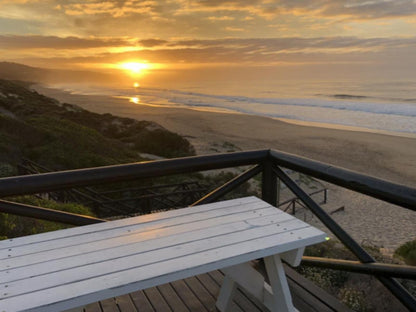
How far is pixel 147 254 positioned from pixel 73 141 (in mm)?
17035

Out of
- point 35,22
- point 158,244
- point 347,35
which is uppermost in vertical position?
point 347,35

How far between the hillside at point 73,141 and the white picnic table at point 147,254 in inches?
491

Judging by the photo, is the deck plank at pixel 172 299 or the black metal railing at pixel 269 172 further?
the deck plank at pixel 172 299

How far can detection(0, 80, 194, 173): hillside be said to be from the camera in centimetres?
1520

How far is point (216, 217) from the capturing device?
2238 millimetres

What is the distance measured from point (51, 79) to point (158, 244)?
161 meters

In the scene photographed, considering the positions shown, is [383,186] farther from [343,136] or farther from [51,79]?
[51,79]

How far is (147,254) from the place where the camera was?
1.75m

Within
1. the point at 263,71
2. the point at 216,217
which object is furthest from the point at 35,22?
the point at 263,71

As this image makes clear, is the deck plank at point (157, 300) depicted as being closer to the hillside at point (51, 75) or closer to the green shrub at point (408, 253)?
the green shrub at point (408, 253)

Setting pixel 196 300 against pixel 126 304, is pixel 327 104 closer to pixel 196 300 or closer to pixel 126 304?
pixel 196 300

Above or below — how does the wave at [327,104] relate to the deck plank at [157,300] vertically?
below

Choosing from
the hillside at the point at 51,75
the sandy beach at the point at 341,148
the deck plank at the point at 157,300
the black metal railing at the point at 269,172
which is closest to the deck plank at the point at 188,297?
the deck plank at the point at 157,300

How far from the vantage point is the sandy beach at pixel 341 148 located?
12.8 m
